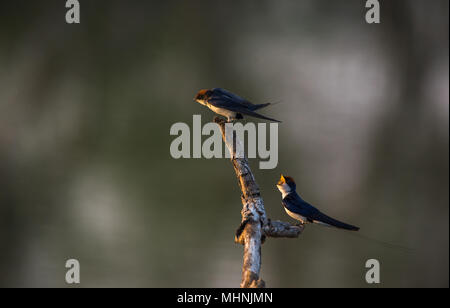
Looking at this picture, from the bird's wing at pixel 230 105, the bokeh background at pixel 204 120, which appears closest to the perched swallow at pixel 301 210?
the bird's wing at pixel 230 105

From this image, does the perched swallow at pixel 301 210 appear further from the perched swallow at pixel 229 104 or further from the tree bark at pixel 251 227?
the perched swallow at pixel 229 104

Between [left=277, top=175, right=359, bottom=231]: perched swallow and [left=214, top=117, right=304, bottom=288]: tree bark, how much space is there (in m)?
0.22

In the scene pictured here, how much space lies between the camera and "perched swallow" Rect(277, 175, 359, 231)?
2.05m

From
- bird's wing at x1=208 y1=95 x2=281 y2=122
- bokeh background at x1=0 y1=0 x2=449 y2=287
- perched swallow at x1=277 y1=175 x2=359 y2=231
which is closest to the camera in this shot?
perched swallow at x1=277 y1=175 x2=359 y2=231

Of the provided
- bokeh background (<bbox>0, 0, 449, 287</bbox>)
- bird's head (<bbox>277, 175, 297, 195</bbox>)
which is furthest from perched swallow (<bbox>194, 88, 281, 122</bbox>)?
bokeh background (<bbox>0, 0, 449, 287</bbox>)

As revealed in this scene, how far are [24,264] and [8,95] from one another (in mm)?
1501

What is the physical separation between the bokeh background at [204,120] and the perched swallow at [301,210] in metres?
1.37

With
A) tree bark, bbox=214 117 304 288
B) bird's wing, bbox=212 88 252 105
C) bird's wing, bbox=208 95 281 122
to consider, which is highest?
bird's wing, bbox=212 88 252 105

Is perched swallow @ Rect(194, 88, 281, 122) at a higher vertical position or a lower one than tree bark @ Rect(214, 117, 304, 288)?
higher

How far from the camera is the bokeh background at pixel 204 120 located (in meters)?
3.67

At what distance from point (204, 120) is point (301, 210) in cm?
168

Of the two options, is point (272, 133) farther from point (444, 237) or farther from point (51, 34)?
point (51, 34)

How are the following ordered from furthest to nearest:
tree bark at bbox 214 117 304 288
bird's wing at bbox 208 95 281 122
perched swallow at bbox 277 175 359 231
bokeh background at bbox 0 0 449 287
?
1. bokeh background at bbox 0 0 449 287
2. bird's wing at bbox 208 95 281 122
3. perched swallow at bbox 277 175 359 231
4. tree bark at bbox 214 117 304 288

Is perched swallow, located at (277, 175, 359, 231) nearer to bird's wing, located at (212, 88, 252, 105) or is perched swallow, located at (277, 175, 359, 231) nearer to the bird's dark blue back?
the bird's dark blue back
